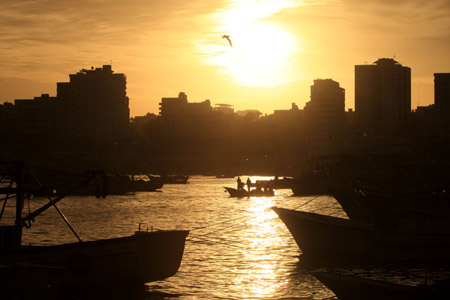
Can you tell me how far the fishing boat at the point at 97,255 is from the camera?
1847 centimetres

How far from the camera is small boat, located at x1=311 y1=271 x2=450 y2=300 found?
14.2 metres

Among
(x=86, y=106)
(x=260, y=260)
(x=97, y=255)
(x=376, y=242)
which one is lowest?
(x=260, y=260)

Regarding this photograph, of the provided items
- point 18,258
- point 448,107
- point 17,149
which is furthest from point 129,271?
point 448,107

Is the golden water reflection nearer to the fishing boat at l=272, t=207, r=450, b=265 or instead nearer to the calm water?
the calm water

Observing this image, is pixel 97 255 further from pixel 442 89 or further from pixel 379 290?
pixel 442 89

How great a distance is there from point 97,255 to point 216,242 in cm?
1582

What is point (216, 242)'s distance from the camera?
34.7 m

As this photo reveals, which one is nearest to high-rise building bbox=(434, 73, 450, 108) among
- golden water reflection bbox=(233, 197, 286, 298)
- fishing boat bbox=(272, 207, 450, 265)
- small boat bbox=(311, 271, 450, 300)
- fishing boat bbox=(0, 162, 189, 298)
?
golden water reflection bbox=(233, 197, 286, 298)

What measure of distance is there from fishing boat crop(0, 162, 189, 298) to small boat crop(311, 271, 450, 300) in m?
7.40

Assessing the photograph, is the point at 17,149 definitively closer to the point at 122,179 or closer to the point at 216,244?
the point at 122,179

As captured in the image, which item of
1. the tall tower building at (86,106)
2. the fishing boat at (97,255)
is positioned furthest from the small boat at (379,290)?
the tall tower building at (86,106)

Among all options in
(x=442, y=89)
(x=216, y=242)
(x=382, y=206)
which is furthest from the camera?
(x=442, y=89)

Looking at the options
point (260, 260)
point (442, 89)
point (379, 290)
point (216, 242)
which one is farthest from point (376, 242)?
point (442, 89)

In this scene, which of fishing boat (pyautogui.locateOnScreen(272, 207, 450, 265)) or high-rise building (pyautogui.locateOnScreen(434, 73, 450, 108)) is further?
high-rise building (pyautogui.locateOnScreen(434, 73, 450, 108))
